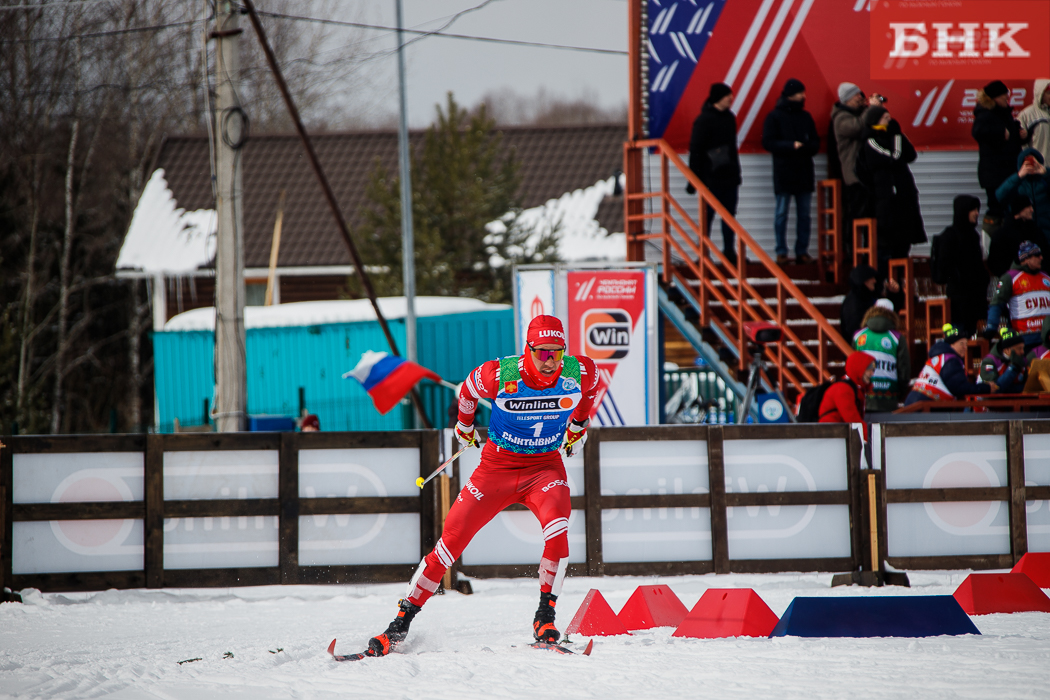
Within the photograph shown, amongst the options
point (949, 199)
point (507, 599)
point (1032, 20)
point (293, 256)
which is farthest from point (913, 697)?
point (293, 256)

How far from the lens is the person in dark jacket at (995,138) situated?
1309cm

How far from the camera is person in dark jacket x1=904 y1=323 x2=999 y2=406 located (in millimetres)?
10523

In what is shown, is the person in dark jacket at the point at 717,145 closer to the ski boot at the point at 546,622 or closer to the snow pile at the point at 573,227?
the ski boot at the point at 546,622

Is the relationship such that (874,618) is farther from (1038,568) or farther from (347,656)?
(347,656)

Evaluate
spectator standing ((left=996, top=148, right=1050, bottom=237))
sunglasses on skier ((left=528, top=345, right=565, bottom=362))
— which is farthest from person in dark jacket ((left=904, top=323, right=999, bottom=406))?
sunglasses on skier ((left=528, top=345, right=565, bottom=362))

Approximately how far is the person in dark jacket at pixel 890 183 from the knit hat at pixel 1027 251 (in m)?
1.58

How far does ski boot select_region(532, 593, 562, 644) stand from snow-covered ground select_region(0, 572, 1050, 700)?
16 cm

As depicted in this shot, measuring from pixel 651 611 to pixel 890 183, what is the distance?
26.2ft

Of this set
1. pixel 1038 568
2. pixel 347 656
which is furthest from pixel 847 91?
pixel 347 656

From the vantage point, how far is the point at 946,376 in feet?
34.7

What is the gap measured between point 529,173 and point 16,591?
25.1 m

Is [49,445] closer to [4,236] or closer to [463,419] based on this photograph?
[463,419]

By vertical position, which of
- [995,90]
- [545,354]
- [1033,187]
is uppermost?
[995,90]

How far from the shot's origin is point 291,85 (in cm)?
3906
